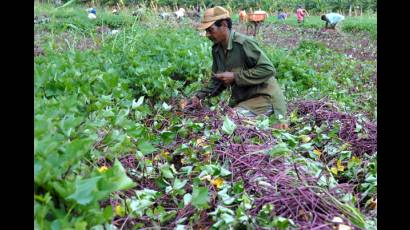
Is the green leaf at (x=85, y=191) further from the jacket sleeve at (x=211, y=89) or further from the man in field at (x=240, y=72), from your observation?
the jacket sleeve at (x=211, y=89)

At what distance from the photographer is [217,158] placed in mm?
2768

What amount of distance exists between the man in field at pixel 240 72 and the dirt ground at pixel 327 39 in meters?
6.96

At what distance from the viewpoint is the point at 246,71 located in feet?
14.1

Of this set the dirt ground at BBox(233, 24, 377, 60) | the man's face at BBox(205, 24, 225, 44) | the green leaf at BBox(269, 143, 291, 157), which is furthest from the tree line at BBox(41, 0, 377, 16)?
the green leaf at BBox(269, 143, 291, 157)

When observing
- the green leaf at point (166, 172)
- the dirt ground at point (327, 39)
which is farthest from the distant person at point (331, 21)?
the green leaf at point (166, 172)

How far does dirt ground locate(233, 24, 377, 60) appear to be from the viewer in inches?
477

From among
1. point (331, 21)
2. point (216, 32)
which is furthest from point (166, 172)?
point (331, 21)

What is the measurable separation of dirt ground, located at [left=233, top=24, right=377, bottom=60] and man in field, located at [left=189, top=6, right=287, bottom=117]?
6962 mm

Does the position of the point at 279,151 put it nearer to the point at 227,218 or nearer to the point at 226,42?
the point at 227,218

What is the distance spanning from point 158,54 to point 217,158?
9.14 feet

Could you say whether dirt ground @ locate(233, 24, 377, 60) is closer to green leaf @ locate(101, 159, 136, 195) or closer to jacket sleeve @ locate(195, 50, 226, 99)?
jacket sleeve @ locate(195, 50, 226, 99)

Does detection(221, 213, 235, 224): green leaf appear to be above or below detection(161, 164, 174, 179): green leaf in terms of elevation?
above

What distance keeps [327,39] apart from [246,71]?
1162 cm

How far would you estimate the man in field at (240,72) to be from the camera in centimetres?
426
